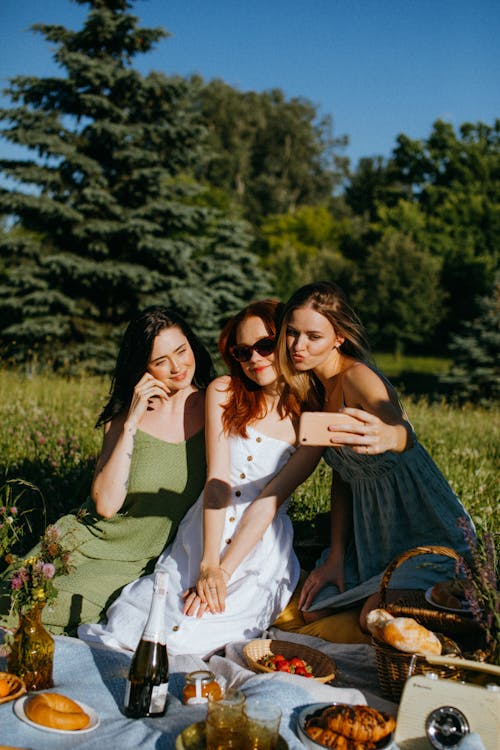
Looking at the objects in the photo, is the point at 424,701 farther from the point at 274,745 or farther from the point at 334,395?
the point at 334,395

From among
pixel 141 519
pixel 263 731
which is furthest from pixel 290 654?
pixel 141 519

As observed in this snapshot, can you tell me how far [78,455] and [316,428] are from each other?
3.72 metres

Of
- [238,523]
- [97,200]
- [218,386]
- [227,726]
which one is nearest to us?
[227,726]

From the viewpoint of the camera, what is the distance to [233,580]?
3961 millimetres

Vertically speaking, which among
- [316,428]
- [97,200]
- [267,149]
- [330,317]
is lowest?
[316,428]

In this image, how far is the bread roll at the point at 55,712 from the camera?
107 inches

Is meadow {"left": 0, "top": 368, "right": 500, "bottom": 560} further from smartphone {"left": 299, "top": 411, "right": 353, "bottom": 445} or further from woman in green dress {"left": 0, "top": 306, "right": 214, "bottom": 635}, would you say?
smartphone {"left": 299, "top": 411, "right": 353, "bottom": 445}

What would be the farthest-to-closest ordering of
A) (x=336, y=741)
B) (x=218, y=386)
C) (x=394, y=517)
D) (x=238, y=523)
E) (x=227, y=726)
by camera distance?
1. (x=218, y=386)
2. (x=238, y=523)
3. (x=394, y=517)
4. (x=336, y=741)
5. (x=227, y=726)

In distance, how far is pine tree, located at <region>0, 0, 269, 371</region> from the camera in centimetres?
1544

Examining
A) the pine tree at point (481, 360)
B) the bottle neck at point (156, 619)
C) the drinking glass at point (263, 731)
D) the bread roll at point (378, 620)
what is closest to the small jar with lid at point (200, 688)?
the bottle neck at point (156, 619)

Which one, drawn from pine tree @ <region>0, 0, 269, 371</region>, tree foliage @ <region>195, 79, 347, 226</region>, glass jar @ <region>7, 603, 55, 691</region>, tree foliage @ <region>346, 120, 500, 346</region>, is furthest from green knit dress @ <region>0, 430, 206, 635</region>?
tree foliage @ <region>195, 79, 347, 226</region>

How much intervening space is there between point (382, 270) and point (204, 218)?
15445mm

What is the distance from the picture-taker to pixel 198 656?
368cm

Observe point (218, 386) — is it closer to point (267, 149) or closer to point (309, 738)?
point (309, 738)
